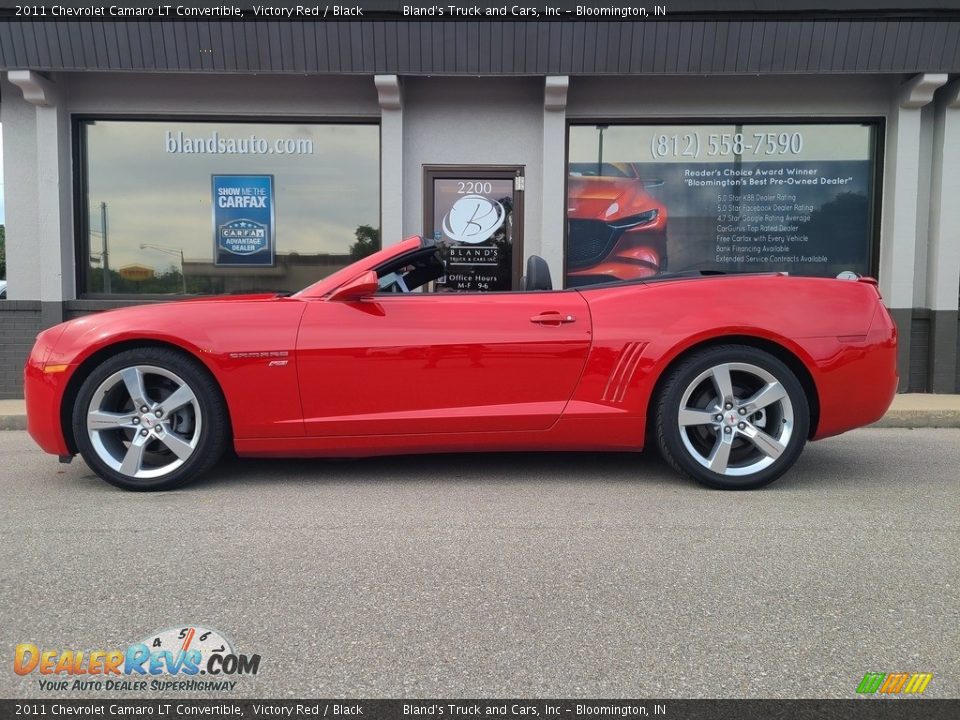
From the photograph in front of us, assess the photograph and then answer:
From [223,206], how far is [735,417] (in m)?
6.35

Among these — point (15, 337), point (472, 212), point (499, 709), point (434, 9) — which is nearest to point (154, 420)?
point (499, 709)

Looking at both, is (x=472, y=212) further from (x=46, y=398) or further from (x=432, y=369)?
(x=46, y=398)

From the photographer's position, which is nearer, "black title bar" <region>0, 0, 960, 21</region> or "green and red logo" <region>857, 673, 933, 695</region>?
"green and red logo" <region>857, 673, 933, 695</region>

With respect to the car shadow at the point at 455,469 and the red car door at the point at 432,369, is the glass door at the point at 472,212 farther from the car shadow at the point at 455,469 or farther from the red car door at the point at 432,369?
the red car door at the point at 432,369

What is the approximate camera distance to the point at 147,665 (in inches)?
90.2

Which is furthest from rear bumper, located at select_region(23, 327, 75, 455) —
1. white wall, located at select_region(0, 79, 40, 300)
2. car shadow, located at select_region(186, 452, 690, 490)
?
white wall, located at select_region(0, 79, 40, 300)

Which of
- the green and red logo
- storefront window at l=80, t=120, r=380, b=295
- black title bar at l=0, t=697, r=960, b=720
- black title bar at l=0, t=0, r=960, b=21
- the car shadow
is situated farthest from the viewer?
storefront window at l=80, t=120, r=380, b=295

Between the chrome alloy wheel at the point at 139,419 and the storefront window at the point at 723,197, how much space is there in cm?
505

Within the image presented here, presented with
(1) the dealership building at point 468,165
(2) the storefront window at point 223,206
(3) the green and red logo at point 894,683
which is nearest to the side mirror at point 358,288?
(3) the green and red logo at point 894,683

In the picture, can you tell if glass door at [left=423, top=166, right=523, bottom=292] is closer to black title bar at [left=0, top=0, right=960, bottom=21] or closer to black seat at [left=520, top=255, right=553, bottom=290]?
black title bar at [left=0, top=0, right=960, bottom=21]

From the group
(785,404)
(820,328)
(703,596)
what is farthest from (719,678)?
(820,328)

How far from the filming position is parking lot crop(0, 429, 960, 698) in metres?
2.26

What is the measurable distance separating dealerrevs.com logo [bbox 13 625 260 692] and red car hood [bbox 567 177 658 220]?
664cm

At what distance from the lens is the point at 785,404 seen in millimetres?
4066
